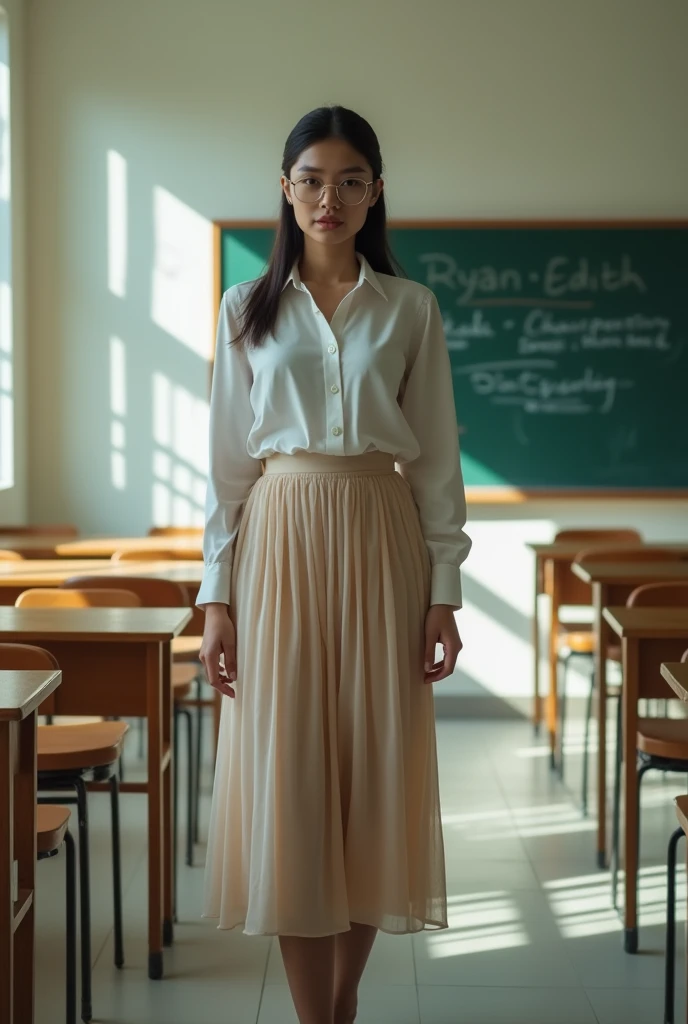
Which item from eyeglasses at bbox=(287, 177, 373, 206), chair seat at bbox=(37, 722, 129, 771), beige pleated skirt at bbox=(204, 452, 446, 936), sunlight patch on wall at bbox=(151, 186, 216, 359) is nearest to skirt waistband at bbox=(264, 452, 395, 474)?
beige pleated skirt at bbox=(204, 452, 446, 936)

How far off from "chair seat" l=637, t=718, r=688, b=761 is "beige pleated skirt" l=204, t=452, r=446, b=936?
3.09 ft

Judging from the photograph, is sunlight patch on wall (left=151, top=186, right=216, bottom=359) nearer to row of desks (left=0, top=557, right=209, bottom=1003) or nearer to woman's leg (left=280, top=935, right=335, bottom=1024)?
row of desks (left=0, top=557, right=209, bottom=1003)

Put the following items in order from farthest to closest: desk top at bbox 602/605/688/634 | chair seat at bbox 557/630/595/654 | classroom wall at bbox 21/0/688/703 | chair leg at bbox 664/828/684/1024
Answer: classroom wall at bbox 21/0/688/703 < chair seat at bbox 557/630/595/654 < desk top at bbox 602/605/688/634 < chair leg at bbox 664/828/684/1024

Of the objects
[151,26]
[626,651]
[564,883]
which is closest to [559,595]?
[564,883]

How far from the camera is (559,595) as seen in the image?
4.62 metres

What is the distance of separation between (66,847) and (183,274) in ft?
11.9

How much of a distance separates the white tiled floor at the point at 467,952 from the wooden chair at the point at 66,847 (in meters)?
0.24

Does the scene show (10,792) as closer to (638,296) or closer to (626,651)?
(626,651)

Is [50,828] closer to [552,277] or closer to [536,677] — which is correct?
[536,677]

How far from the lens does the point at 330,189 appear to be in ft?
6.23

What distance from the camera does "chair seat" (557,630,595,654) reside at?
14.2ft

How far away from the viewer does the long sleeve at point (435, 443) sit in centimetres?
199

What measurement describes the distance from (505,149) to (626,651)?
322 centimetres

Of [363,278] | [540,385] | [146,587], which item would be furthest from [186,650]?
[540,385]
